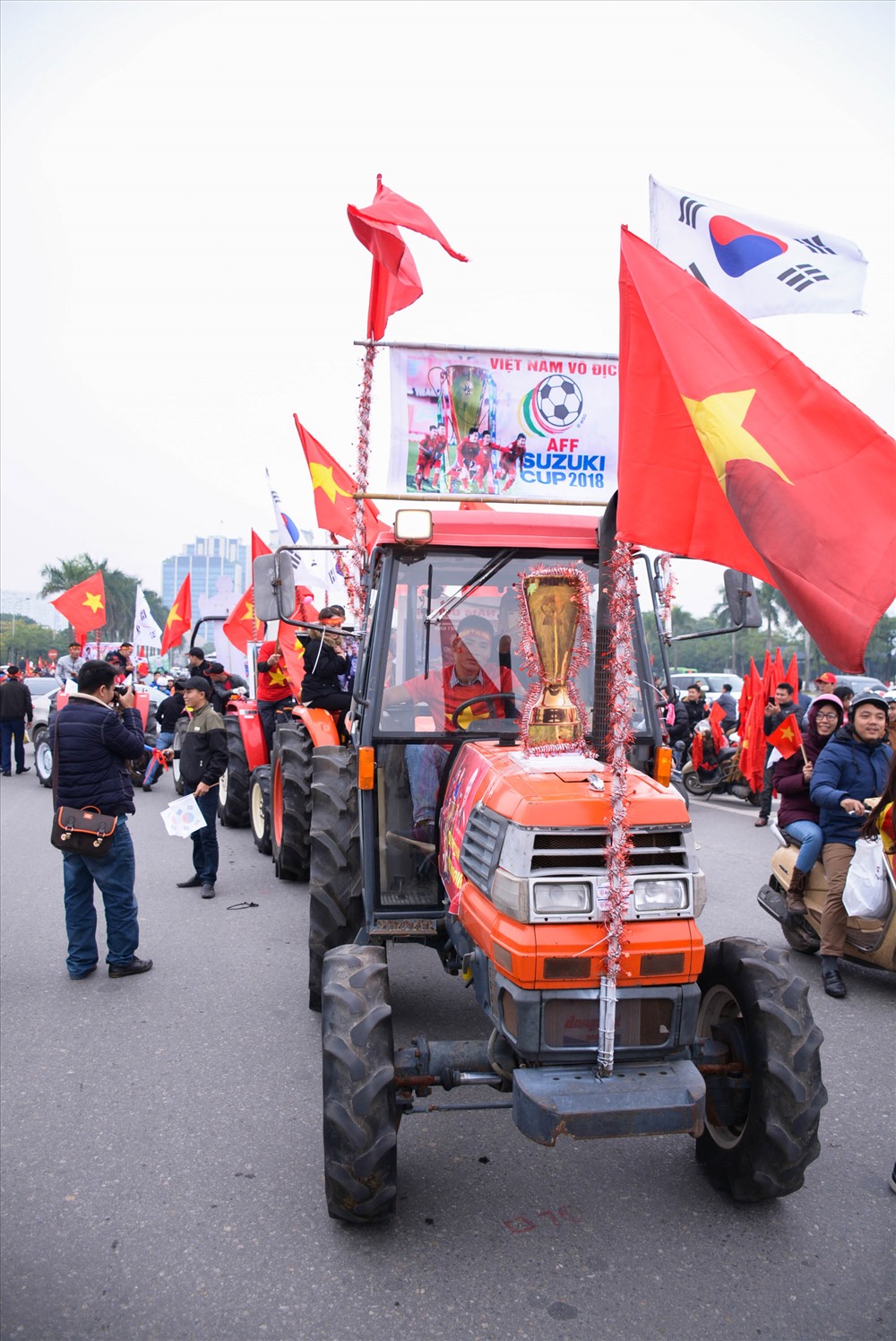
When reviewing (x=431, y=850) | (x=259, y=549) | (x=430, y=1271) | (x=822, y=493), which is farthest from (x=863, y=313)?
(x=259, y=549)

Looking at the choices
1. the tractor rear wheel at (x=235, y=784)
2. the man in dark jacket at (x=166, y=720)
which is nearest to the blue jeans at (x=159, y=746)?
the man in dark jacket at (x=166, y=720)

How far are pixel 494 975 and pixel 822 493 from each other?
189 cm

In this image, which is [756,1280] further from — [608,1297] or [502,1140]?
[502,1140]

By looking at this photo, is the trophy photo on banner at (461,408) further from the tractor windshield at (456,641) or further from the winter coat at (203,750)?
the winter coat at (203,750)

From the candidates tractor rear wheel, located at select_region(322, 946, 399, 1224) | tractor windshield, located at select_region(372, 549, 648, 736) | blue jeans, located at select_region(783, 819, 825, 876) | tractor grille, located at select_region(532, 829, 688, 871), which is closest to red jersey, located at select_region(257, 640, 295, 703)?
blue jeans, located at select_region(783, 819, 825, 876)

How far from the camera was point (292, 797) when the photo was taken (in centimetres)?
766


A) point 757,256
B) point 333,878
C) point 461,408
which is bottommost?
point 333,878

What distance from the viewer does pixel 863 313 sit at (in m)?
5.10

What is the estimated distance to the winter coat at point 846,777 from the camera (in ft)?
19.5

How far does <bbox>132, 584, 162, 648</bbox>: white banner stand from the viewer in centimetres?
2042

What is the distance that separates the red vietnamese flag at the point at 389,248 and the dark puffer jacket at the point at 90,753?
313 centimetres

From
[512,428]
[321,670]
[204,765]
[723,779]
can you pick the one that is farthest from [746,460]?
[723,779]

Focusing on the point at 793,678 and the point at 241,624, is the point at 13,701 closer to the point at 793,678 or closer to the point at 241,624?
the point at 241,624

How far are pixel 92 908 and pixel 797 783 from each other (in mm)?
4801
